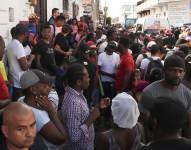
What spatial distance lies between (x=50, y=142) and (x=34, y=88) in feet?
1.67

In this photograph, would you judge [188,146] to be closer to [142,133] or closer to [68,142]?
[142,133]

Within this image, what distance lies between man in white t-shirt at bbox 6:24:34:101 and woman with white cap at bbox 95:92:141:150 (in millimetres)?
3529

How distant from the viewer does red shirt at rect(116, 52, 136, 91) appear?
345 inches

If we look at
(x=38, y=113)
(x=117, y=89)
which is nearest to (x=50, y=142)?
(x=38, y=113)

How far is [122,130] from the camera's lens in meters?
4.13

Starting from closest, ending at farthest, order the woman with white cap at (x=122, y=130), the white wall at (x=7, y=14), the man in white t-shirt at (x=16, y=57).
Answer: the woman with white cap at (x=122, y=130)
the man in white t-shirt at (x=16, y=57)
the white wall at (x=7, y=14)

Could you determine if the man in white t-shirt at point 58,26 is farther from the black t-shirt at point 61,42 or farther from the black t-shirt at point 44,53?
the black t-shirt at point 44,53

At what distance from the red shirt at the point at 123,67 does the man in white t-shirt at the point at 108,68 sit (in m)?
0.59

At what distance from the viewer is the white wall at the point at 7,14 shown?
9.88 meters

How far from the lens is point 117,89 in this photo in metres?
9.20

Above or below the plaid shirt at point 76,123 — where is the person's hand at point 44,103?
above

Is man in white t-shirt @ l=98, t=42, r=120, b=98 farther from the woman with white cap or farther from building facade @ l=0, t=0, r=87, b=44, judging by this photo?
the woman with white cap

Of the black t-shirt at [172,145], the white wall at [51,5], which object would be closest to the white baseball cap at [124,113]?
the black t-shirt at [172,145]

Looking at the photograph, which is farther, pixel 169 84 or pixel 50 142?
pixel 169 84
